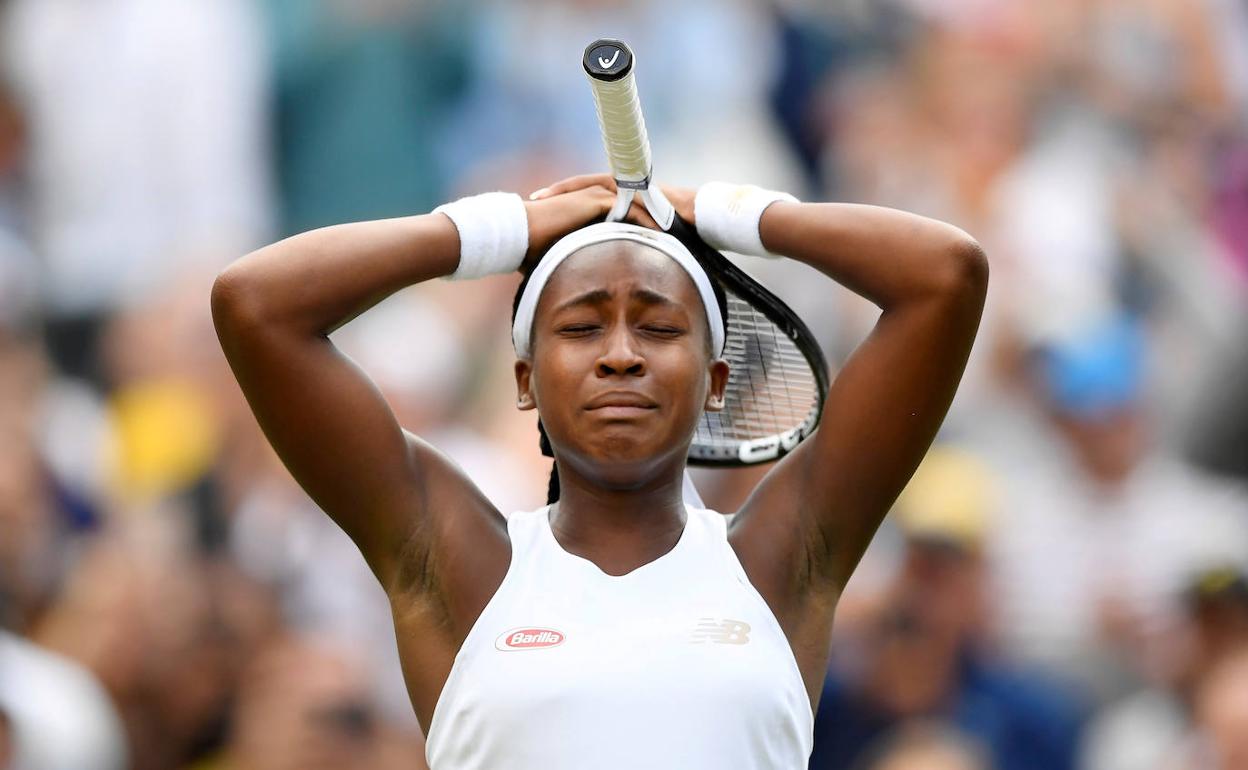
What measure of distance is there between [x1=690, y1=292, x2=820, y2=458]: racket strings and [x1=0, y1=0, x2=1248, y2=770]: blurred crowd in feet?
5.35

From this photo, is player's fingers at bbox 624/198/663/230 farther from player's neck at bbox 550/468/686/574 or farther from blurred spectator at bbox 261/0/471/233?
blurred spectator at bbox 261/0/471/233

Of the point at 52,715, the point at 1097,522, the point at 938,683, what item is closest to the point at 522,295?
the point at 52,715

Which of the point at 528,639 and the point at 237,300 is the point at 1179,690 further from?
the point at 237,300

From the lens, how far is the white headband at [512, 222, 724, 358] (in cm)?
363

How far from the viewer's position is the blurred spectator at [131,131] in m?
8.37

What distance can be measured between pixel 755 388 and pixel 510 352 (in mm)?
3673

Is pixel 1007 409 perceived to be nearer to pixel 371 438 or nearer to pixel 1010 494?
pixel 1010 494

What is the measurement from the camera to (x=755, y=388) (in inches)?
158

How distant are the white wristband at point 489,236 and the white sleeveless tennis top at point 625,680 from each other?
22.2 inches

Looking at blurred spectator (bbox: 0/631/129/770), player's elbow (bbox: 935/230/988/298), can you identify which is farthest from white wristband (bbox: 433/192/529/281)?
blurred spectator (bbox: 0/631/129/770)

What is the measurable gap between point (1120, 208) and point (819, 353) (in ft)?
15.4

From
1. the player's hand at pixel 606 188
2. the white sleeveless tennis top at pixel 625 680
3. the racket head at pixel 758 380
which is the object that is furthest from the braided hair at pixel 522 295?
the white sleeveless tennis top at pixel 625 680

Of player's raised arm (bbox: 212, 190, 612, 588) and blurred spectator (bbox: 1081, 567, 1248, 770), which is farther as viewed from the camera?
blurred spectator (bbox: 1081, 567, 1248, 770)

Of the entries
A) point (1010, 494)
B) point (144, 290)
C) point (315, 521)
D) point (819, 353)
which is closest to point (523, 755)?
point (819, 353)
